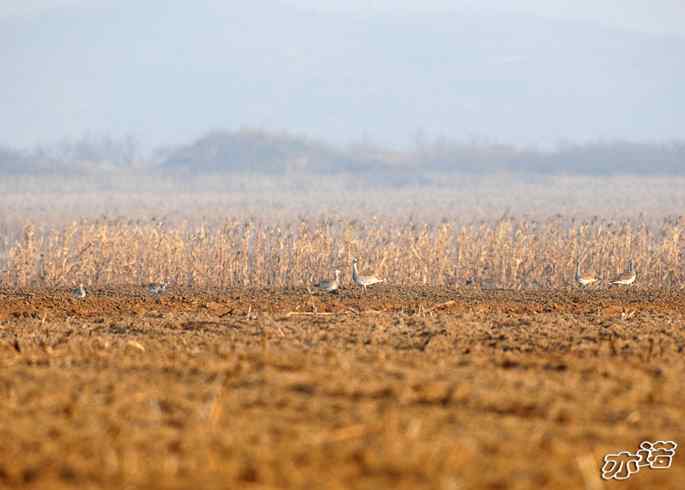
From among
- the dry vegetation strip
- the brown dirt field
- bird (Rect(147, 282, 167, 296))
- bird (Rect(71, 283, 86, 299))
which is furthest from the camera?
the dry vegetation strip

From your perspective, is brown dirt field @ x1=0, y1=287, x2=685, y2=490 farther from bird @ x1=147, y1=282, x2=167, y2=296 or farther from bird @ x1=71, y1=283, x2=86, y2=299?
bird @ x1=147, y1=282, x2=167, y2=296

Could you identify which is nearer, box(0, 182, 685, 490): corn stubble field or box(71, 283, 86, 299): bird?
box(0, 182, 685, 490): corn stubble field

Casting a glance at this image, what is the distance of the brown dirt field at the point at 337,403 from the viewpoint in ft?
26.0

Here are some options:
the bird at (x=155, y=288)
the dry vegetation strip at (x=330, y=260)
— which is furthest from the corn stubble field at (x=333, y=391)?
the dry vegetation strip at (x=330, y=260)

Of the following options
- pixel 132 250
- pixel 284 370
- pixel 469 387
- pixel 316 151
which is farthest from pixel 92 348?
pixel 316 151

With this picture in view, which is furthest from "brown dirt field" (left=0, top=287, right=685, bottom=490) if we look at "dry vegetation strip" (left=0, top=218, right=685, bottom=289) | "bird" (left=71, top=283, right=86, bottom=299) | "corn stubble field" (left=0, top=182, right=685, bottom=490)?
"dry vegetation strip" (left=0, top=218, right=685, bottom=289)

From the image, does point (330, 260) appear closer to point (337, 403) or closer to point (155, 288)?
point (155, 288)

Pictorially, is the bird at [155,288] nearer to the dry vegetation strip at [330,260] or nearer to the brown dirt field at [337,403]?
the dry vegetation strip at [330,260]

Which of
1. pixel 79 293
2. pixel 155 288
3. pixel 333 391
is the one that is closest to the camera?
pixel 333 391

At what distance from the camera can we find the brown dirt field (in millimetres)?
7926

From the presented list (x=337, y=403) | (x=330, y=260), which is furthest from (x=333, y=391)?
(x=330, y=260)

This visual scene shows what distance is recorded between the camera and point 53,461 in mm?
8148

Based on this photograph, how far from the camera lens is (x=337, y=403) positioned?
995 cm

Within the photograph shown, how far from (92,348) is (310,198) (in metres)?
92.0
